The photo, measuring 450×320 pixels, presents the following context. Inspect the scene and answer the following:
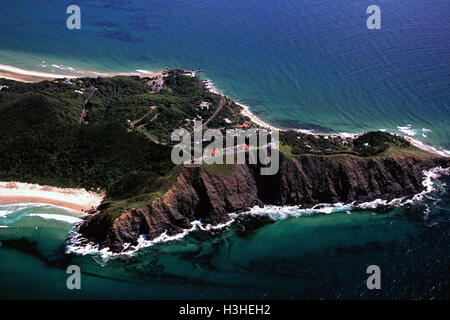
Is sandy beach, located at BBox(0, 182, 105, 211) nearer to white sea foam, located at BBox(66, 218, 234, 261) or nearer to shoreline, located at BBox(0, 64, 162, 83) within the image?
white sea foam, located at BBox(66, 218, 234, 261)

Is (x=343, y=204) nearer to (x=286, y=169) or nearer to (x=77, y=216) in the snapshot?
(x=286, y=169)

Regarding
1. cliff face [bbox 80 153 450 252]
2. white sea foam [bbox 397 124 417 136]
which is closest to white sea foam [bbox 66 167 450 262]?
cliff face [bbox 80 153 450 252]

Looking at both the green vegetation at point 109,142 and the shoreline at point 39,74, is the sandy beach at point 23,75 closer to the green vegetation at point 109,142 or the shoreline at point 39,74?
the shoreline at point 39,74

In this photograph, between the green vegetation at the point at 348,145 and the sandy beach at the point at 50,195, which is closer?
the sandy beach at the point at 50,195

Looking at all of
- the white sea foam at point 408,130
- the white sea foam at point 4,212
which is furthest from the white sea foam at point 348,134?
the white sea foam at point 4,212

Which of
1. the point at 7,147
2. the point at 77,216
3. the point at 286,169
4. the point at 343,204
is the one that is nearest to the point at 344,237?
the point at 343,204

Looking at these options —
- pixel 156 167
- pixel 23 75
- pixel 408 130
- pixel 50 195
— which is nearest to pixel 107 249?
pixel 156 167
